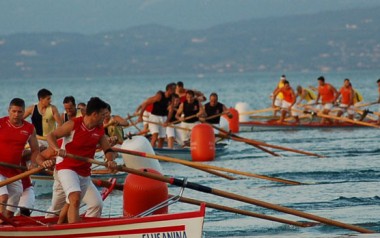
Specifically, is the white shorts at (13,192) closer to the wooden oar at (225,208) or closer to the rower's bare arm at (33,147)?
the rower's bare arm at (33,147)

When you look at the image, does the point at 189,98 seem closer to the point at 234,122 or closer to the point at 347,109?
the point at 234,122

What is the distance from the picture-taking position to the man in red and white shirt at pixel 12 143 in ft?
52.4

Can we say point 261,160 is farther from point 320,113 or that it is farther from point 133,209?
point 133,209

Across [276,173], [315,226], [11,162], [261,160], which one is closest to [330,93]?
[261,160]

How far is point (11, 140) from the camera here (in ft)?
52.7

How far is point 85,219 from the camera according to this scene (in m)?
15.6

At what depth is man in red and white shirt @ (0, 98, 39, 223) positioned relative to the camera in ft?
52.4

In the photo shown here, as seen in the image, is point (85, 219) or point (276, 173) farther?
point (276, 173)

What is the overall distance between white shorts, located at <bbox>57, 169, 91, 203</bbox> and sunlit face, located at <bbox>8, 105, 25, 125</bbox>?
1.09 m

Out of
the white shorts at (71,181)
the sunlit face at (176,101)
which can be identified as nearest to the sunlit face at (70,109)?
the white shorts at (71,181)

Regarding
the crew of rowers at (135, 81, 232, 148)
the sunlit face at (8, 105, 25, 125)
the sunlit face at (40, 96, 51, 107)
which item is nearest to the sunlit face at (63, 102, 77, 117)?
the sunlit face at (40, 96, 51, 107)

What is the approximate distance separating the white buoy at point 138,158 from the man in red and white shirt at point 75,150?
682 centimetres

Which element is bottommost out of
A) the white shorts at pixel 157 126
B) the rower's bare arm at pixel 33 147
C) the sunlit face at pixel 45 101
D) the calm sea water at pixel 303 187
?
the calm sea water at pixel 303 187

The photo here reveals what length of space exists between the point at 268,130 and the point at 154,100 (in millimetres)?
14702
